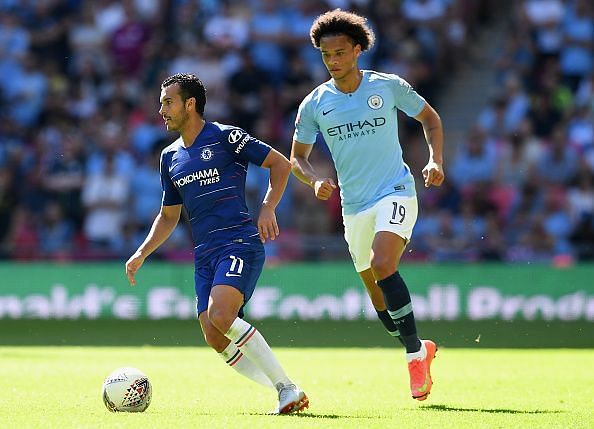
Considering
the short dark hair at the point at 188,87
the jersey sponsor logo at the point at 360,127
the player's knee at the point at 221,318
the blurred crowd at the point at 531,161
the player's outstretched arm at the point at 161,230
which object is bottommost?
the blurred crowd at the point at 531,161

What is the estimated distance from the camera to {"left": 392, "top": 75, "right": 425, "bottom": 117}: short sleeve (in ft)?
31.1

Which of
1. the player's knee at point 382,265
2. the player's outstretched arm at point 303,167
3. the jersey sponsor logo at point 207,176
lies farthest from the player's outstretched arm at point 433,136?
the jersey sponsor logo at point 207,176

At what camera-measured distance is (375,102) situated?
9.34m

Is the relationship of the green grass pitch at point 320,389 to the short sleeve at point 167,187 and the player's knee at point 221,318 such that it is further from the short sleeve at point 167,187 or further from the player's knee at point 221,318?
the short sleeve at point 167,187

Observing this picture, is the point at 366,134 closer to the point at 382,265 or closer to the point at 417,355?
the point at 382,265

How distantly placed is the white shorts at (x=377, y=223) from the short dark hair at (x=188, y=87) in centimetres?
149

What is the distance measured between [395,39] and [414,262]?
5.34m

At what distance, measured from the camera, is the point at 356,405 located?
8.71m

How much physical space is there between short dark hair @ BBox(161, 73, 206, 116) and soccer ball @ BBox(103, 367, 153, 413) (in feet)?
6.48

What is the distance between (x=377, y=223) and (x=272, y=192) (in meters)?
1.00

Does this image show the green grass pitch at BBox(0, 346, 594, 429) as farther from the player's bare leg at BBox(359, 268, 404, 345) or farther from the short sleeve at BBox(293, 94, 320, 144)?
the short sleeve at BBox(293, 94, 320, 144)

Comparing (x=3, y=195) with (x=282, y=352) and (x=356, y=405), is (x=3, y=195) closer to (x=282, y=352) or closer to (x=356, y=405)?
(x=282, y=352)

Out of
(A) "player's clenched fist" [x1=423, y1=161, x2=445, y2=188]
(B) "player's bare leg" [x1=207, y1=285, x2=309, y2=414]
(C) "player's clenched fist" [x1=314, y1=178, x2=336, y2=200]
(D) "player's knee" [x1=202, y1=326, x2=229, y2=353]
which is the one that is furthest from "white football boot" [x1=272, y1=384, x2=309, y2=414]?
(A) "player's clenched fist" [x1=423, y1=161, x2=445, y2=188]

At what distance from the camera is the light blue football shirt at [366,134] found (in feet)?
30.4
